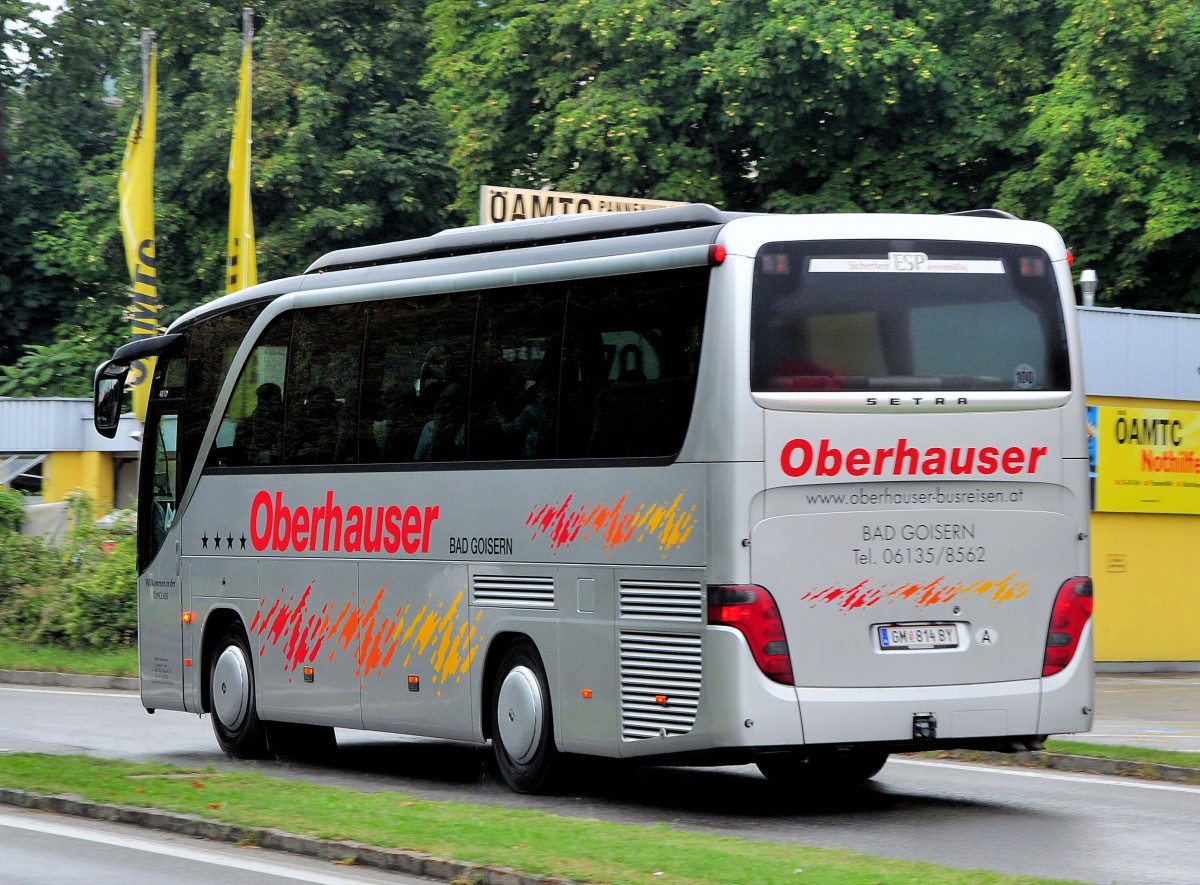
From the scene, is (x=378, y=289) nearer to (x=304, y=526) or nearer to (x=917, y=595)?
(x=304, y=526)

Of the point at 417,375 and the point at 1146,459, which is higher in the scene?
the point at 417,375

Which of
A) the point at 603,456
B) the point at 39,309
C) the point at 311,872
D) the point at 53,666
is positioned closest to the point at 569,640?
the point at 603,456

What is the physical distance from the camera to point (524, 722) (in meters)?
12.2

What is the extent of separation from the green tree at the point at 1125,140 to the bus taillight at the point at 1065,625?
20.1 m

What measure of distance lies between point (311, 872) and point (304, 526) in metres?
5.38

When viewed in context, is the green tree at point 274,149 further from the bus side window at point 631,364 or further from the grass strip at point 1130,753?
the bus side window at point 631,364

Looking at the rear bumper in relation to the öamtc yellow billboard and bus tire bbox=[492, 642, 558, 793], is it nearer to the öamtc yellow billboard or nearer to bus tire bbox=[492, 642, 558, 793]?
bus tire bbox=[492, 642, 558, 793]

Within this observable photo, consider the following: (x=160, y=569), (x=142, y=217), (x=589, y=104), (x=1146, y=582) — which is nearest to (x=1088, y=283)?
(x=1146, y=582)

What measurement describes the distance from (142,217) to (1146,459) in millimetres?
12232

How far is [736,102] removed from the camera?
3316 centimetres

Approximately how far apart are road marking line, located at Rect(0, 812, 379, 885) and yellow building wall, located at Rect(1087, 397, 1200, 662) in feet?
49.8

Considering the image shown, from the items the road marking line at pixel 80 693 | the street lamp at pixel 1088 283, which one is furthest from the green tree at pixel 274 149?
the street lamp at pixel 1088 283

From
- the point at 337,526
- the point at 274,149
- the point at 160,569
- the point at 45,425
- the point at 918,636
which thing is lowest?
the point at 918,636

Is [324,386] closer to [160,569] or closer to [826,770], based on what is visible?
[160,569]
